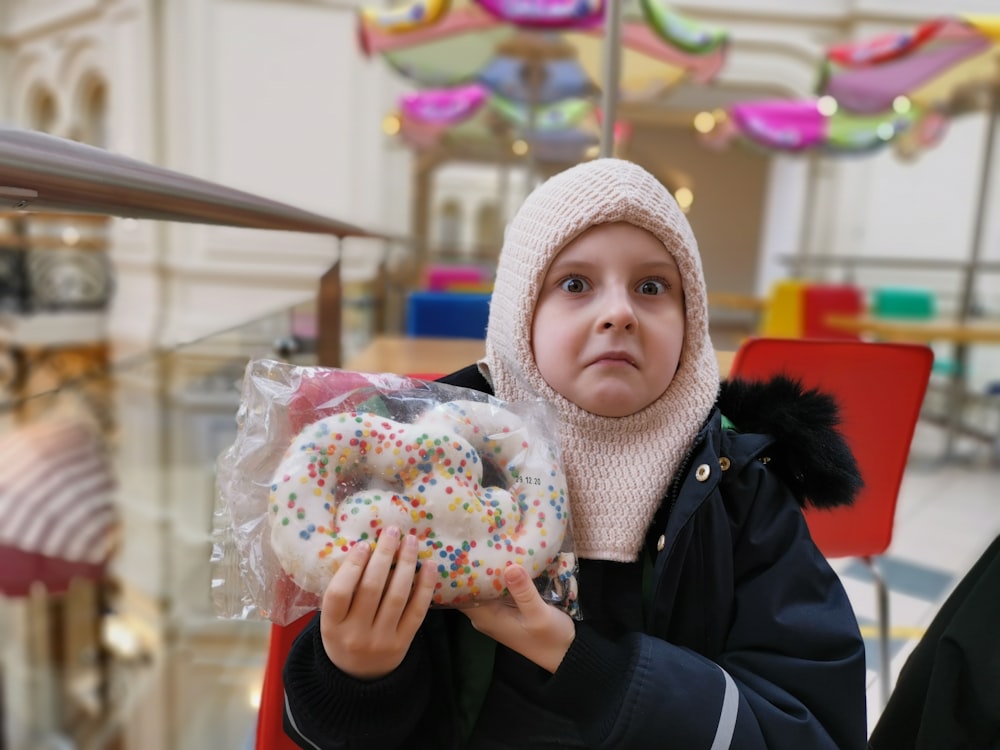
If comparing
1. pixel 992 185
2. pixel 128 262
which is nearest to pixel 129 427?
pixel 128 262

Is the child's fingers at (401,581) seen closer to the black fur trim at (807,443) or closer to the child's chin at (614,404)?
the child's chin at (614,404)

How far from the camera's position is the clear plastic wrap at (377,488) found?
539 mm

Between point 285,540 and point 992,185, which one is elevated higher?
point 992,185

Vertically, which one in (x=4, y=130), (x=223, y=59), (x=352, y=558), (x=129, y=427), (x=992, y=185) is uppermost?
(x=223, y=59)

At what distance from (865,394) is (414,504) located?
90 cm

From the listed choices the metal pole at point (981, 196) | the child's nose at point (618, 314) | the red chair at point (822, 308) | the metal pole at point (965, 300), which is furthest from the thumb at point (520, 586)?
the metal pole at point (981, 196)

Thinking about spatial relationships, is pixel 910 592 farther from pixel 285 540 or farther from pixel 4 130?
pixel 4 130

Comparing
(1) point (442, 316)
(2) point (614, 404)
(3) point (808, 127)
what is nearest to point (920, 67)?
(3) point (808, 127)

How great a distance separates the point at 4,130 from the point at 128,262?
6.47 meters

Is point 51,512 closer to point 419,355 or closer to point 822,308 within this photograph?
point 419,355

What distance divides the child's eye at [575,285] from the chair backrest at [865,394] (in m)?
0.49

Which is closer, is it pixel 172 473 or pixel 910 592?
pixel 910 592

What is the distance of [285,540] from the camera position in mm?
533

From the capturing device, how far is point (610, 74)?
1.54 m
